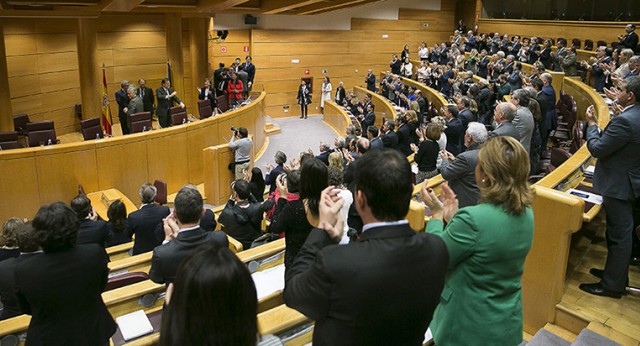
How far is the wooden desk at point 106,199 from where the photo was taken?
25.0ft

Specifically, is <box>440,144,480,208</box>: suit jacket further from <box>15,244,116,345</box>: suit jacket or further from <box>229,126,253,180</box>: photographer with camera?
<box>229,126,253,180</box>: photographer with camera

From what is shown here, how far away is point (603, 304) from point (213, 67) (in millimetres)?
14635

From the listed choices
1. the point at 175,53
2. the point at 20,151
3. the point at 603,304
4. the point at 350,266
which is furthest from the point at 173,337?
the point at 175,53

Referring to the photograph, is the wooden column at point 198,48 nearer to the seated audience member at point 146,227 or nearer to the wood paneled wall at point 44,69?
the wood paneled wall at point 44,69

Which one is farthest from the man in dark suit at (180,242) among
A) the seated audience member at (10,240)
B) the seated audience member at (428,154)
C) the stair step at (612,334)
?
the seated audience member at (428,154)

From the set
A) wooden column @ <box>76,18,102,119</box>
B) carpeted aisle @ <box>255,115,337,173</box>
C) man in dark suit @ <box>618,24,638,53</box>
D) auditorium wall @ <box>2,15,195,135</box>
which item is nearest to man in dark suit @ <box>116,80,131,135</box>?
wooden column @ <box>76,18,102,119</box>

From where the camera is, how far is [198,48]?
13.8m

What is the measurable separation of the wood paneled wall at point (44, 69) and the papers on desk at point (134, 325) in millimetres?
10523

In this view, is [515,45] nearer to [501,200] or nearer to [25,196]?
[25,196]

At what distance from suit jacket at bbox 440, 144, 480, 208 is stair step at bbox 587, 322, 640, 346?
944mm

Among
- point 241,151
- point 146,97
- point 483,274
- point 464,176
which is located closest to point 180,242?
point 483,274

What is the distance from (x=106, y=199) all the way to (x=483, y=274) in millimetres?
6904

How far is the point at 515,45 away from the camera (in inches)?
548

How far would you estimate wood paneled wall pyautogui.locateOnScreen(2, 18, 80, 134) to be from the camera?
1155 cm
